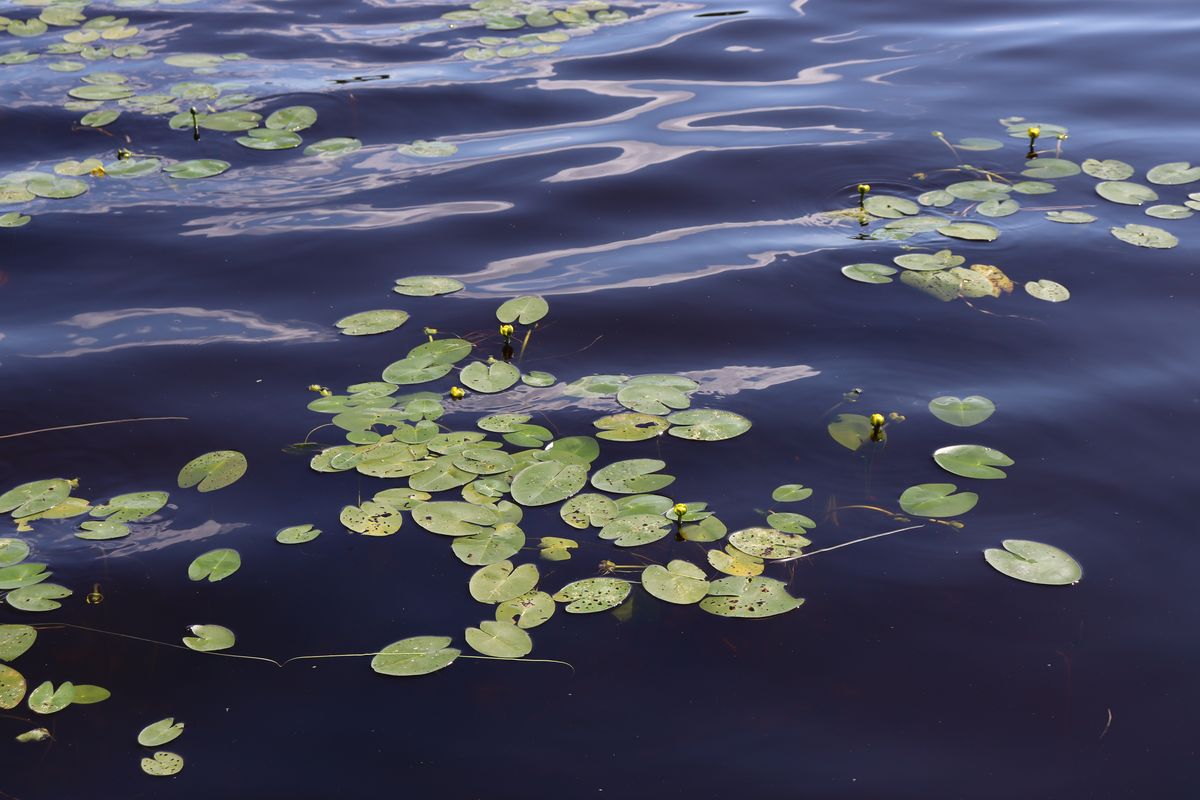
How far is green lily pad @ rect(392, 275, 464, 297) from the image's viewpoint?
2.72 m

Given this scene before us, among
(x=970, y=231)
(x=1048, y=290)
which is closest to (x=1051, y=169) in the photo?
(x=970, y=231)

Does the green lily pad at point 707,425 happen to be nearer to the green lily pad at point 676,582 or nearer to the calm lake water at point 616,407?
the calm lake water at point 616,407

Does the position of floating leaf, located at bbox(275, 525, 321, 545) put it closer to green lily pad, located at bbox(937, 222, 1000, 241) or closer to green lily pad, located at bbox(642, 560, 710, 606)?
green lily pad, located at bbox(642, 560, 710, 606)

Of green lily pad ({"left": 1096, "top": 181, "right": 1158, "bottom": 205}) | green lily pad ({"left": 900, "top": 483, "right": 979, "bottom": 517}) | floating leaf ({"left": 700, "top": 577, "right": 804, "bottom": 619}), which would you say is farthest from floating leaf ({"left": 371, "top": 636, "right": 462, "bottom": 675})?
green lily pad ({"left": 1096, "top": 181, "right": 1158, "bottom": 205})

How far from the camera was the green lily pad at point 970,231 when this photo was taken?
2.87m

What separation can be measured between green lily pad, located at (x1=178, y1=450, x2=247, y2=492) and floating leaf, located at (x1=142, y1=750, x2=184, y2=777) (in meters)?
0.64

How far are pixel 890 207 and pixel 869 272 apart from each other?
403 millimetres

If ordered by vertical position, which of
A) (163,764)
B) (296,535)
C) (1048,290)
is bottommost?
(163,764)

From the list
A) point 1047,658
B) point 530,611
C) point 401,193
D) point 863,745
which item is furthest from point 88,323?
point 1047,658

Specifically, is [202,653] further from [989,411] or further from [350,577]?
[989,411]

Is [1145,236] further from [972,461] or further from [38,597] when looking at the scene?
[38,597]

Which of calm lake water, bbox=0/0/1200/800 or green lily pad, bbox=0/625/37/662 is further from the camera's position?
green lily pad, bbox=0/625/37/662

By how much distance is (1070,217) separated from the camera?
297 cm

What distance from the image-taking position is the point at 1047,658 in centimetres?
171
